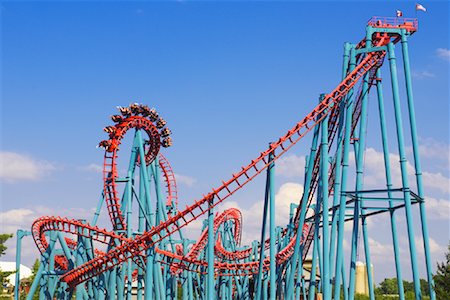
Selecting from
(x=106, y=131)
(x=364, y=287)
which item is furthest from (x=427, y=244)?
(x=364, y=287)

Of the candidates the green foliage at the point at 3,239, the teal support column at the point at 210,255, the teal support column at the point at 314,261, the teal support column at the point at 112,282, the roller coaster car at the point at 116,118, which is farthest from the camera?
the green foliage at the point at 3,239

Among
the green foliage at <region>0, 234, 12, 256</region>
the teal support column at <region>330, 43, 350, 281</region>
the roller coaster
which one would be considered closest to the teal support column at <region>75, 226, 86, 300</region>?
the roller coaster

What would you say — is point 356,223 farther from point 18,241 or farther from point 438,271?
point 18,241

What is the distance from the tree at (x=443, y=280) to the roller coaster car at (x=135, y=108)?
12110 mm

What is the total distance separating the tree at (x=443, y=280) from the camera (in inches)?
703

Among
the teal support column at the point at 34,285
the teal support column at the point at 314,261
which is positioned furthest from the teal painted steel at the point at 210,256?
the teal support column at the point at 34,285

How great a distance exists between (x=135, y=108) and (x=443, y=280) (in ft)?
41.0

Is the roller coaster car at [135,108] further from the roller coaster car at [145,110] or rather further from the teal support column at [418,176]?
the teal support column at [418,176]

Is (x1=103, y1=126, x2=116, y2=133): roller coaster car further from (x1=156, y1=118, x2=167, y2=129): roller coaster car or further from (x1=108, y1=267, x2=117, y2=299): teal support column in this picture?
(x1=108, y1=267, x2=117, y2=299): teal support column

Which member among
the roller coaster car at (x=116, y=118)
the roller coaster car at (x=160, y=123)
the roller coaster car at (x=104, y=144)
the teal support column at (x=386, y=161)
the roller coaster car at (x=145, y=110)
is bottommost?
the teal support column at (x=386, y=161)

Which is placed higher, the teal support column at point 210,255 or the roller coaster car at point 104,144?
the roller coaster car at point 104,144

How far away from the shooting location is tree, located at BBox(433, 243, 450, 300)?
58.6 feet

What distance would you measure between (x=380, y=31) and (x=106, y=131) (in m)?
10.4

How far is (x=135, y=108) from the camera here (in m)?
24.2
